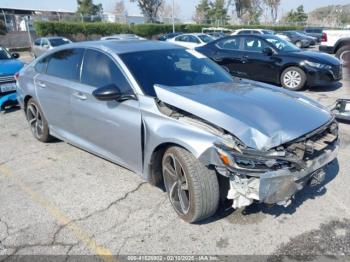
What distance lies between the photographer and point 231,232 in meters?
2.93

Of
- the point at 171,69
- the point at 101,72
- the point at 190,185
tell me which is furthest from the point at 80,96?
the point at 190,185

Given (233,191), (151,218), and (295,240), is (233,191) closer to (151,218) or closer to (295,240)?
(295,240)

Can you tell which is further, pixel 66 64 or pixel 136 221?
pixel 66 64

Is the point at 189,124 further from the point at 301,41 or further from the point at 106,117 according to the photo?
the point at 301,41

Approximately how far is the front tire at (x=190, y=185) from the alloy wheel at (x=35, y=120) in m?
2.87

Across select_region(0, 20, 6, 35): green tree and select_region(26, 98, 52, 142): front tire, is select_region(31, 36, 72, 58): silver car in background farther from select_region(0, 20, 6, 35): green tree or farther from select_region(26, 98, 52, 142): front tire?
select_region(26, 98, 52, 142): front tire

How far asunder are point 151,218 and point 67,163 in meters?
1.84

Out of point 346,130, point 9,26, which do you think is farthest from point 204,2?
point 346,130

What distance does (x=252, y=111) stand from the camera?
293 centimetres

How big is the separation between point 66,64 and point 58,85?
0.31 metres

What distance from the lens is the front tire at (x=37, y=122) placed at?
5.03m

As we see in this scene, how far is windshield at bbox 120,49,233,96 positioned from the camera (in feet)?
11.6

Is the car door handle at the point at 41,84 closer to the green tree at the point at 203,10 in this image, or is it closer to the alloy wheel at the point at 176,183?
the alloy wheel at the point at 176,183

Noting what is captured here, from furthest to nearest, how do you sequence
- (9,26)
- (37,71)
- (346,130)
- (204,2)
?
(204,2)
(9,26)
(346,130)
(37,71)
